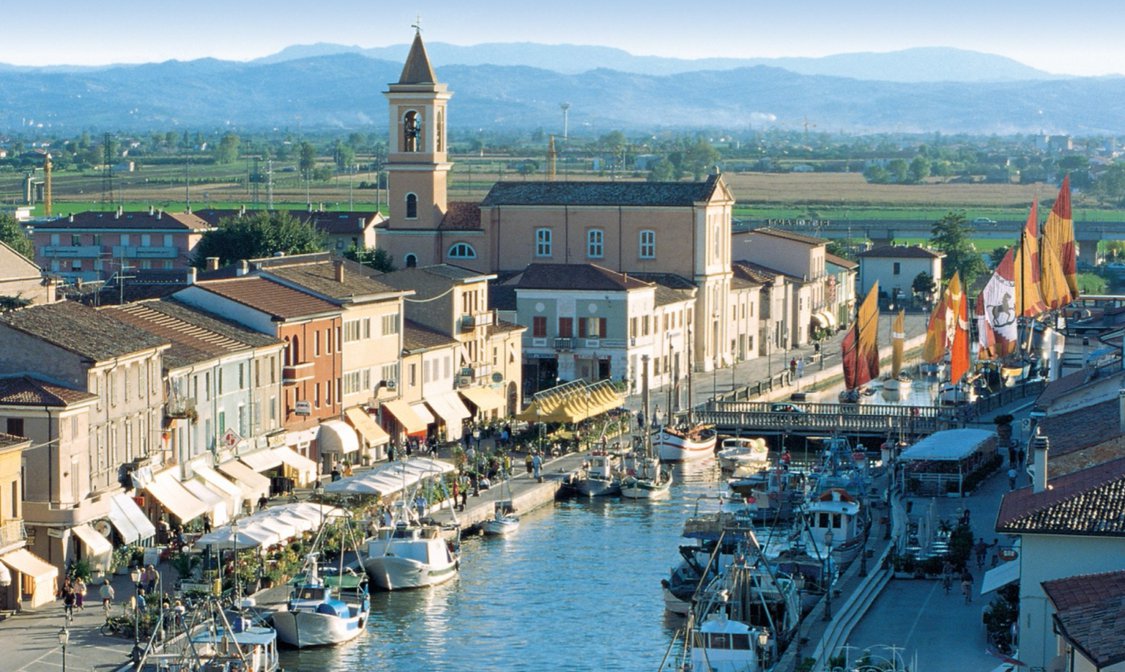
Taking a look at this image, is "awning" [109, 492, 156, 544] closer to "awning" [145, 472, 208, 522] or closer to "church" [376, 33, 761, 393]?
"awning" [145, 472, 208, 522]

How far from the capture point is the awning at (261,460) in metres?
58.8

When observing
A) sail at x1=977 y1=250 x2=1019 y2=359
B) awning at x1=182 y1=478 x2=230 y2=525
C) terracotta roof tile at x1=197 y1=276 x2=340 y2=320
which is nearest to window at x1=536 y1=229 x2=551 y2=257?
sail at x1=977 y1=250 x2=1019 y2=359

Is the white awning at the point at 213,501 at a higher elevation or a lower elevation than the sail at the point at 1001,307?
lower

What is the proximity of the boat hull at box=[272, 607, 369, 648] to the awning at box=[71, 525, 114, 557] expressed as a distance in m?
4.64

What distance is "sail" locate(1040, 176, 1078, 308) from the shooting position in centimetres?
7300

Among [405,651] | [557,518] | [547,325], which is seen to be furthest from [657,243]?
[405,651]

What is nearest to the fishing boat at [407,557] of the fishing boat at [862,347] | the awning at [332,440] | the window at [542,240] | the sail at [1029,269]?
the awning at [332,440]

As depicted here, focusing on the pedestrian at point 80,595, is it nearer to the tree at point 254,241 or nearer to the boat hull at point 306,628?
the boat hull at point 306,628

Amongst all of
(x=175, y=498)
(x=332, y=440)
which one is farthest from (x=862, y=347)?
(x=175, y=498)

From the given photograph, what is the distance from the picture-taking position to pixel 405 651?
4456 centimetres

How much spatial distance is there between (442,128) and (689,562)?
5148cm

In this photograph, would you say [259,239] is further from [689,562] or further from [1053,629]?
[1053,629]

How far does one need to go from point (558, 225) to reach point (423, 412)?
26673 millimetres

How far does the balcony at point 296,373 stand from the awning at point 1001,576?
83.3 feet
